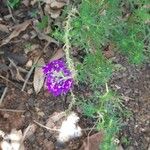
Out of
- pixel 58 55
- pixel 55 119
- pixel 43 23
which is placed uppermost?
pixel 43 23

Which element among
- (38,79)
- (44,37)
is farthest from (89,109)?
(44,37)

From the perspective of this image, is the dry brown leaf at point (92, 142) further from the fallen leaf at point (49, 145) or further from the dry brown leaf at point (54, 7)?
the dry brown leaf at point (54, 7)

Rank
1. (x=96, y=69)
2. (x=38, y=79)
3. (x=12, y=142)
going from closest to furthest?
(x=96, y=69)
(x=12, y=142)
(x=38, y=79)

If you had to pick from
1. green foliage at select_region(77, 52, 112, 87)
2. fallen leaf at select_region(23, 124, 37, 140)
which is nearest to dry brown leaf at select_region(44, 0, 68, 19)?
green foliage at select_region(77, 52, 112, 87)

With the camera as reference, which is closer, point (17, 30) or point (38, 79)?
point (38, 79)

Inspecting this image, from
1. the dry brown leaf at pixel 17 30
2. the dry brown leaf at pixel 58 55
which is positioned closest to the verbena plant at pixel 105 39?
the dry brown leaf at pixel 58 55

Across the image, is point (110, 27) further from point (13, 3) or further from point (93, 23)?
point (13, 3)
